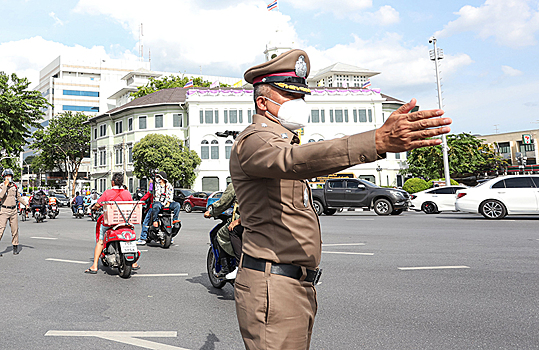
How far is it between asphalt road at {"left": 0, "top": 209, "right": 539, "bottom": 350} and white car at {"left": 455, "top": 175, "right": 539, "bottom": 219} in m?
6.35

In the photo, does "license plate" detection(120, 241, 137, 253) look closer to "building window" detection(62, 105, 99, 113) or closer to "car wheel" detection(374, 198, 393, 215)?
"car wheel" detection(374, 198, 393, 215)

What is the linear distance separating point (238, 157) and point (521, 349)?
318cm

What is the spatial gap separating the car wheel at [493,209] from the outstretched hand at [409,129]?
53.0 ft

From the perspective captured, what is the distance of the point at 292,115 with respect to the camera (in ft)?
7.00

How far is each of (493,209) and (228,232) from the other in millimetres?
13145

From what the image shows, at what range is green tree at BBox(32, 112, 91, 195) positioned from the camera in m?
60.6

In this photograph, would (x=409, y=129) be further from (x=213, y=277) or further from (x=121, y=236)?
(x=121, y=236)

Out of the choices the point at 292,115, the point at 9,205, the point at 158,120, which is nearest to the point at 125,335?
the point at 292,115

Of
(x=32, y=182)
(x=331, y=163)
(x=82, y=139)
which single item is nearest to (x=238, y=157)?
(x=331, y=163)

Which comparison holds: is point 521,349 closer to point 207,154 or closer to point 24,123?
point 24,123

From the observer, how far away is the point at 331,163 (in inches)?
64.4

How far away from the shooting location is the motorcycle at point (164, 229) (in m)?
10.8

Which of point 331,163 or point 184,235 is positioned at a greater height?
point 331,163

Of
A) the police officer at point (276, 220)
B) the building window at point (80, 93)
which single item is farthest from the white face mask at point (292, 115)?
the building window at point (80, 93)
